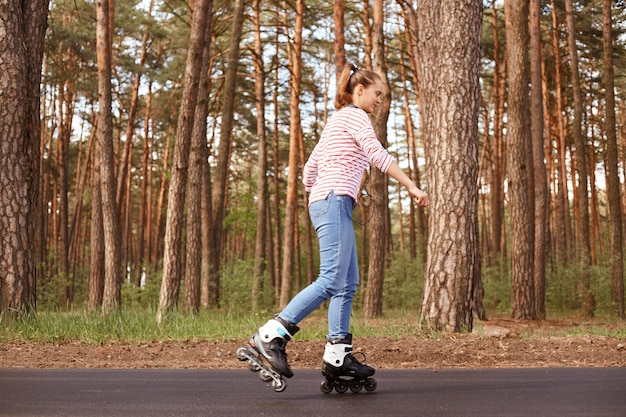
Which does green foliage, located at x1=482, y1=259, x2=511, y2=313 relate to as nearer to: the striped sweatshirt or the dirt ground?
the dirt ground

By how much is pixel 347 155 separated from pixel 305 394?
1.73 metres

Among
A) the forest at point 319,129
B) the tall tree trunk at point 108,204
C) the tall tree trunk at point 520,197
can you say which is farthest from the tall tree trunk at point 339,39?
the tall tree trunk at point 108,204

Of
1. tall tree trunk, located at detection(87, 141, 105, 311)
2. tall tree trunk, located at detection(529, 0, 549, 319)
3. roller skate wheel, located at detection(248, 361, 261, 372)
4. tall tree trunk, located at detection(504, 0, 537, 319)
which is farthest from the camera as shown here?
tall tree trunk, located at detection(87, 141, 105, 311)

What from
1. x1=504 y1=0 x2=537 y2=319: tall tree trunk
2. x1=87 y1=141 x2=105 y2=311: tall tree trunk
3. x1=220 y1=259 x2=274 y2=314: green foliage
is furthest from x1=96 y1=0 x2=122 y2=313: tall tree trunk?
x1=504 y1=0 x2=537 y2=319: tall tree trunk

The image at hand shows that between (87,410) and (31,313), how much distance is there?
5931 mm

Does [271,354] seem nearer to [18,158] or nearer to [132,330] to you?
[132,330]

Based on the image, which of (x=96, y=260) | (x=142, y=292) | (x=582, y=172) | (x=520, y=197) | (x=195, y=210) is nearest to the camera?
(x=520, y=197)

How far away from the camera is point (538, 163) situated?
65.9 ft

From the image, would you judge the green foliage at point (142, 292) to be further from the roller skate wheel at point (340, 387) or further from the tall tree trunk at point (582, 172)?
the roller skate wheel at point (340, 387)

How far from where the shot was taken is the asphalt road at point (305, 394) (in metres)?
4.61

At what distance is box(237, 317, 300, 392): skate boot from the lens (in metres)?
5.10

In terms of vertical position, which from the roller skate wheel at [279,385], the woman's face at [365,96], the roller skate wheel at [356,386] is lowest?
the roller skate wheel at [356,386]

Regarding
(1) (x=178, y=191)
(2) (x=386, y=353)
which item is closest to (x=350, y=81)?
(2) (x=386, y=353)

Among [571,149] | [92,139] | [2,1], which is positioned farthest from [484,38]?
[2,1]
